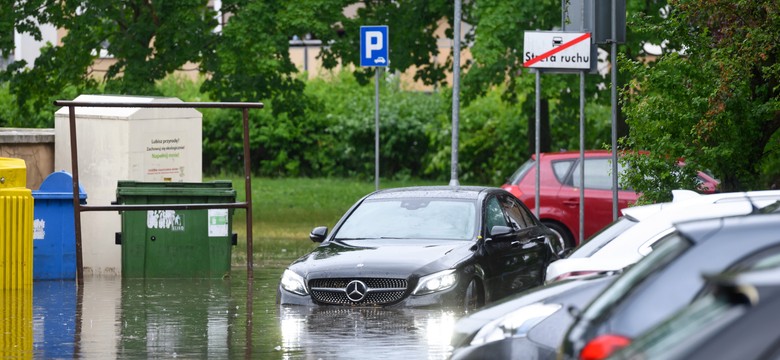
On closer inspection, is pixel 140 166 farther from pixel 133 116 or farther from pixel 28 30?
pixel 28 30

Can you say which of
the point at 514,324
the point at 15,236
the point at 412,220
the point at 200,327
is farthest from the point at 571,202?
the point at 514,324

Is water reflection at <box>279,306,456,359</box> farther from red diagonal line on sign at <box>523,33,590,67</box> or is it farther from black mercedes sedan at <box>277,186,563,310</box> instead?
red diagonal line on sign at <box>523,33,590,67</box>

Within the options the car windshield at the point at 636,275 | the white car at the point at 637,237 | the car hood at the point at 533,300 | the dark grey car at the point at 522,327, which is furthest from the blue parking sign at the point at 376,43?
the car windshield at the point at 636,275

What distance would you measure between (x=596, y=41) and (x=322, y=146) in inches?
1028

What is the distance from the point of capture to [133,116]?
54.5 ft

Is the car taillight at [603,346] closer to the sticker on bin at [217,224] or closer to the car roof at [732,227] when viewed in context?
the car roof at [732,227]

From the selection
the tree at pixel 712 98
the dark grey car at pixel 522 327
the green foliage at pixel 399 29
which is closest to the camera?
the dark grey car at pixel 522 327

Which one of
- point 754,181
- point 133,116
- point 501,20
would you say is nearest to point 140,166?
point 133,116

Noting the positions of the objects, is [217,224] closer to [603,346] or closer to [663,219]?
[663,219]

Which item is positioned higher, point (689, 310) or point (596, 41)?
point (596, 41)

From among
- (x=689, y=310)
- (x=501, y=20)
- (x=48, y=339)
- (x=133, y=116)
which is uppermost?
(x=501, y=20)

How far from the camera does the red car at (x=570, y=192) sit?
19203 millimetres

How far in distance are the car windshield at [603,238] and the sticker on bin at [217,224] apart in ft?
22.6

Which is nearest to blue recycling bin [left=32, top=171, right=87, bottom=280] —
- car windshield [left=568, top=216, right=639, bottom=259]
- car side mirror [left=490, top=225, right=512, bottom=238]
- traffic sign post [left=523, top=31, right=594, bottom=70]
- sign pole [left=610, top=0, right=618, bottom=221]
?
car side mirror [left=490, top=225, right=512, bottom=238]
